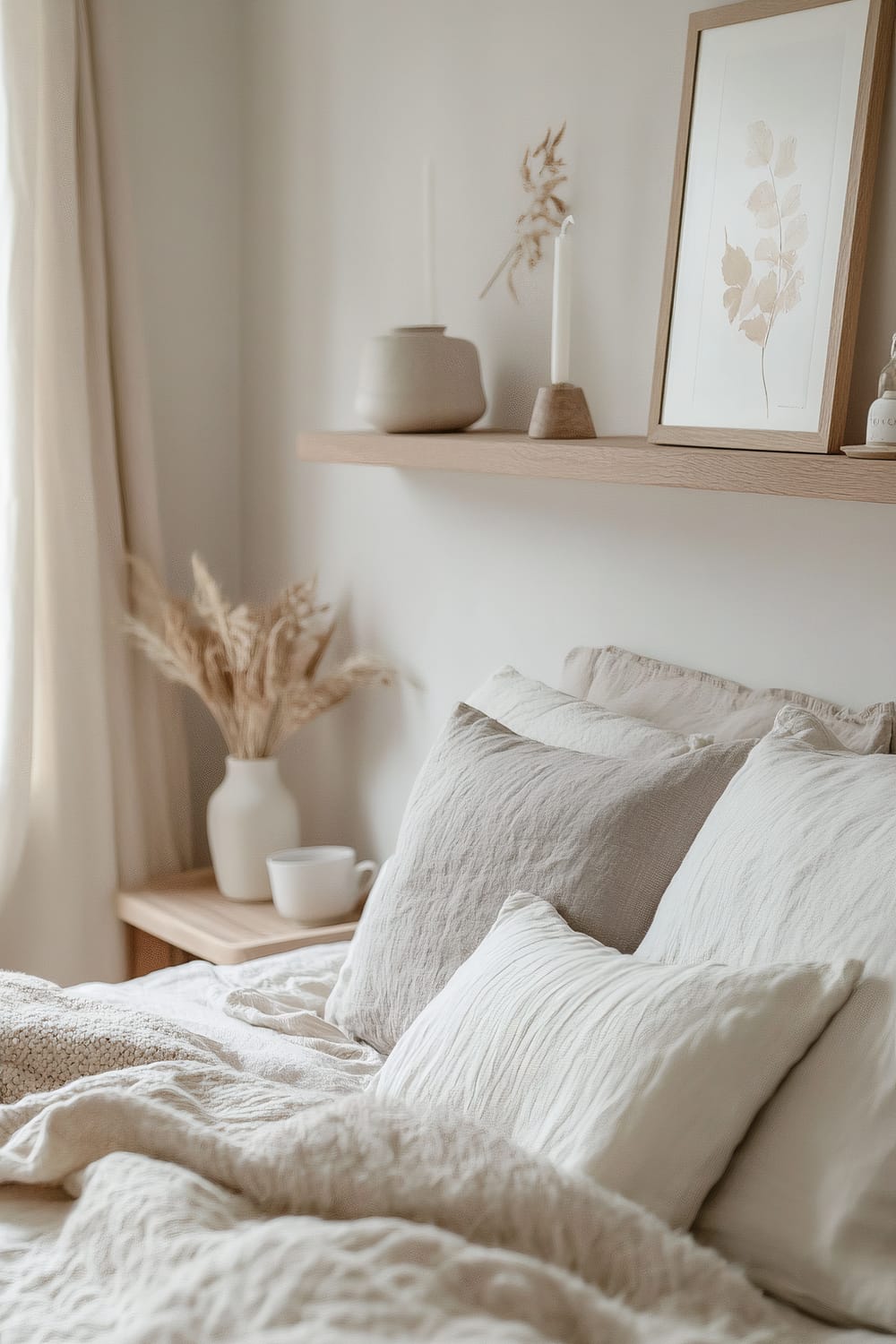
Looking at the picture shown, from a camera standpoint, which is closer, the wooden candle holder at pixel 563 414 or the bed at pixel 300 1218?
the bed at pixel 300 1218

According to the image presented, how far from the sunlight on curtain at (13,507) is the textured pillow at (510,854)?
42.0 inches

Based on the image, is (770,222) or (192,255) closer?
(770,222)

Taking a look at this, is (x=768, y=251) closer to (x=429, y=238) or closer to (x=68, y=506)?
(x=429, y=238)

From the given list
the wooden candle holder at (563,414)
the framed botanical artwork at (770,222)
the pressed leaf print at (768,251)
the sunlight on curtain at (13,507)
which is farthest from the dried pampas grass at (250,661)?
the pressed leaf print at (768,251)

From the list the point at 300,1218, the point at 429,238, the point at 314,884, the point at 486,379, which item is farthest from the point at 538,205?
the point at 300,1218

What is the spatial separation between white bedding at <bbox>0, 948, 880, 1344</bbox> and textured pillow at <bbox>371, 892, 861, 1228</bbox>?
123 millimetres

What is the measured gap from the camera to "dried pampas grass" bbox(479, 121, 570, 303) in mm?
2250

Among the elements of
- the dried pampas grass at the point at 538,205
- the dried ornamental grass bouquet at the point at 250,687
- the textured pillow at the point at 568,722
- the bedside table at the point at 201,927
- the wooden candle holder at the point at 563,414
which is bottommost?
the bedside table at the point at 201,927

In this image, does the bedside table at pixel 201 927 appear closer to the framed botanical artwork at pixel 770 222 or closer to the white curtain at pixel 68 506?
the white curtain at pixel 68 506

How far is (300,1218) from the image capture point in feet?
3.51

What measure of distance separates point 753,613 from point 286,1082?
938 millimetres

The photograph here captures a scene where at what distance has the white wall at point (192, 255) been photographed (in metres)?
2.92

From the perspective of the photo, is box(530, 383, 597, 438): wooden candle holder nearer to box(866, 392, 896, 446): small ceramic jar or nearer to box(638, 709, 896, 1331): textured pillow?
box(866, 392, 896, 446): small ceramic jar

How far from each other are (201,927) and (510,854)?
106cm
